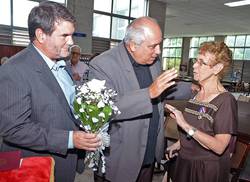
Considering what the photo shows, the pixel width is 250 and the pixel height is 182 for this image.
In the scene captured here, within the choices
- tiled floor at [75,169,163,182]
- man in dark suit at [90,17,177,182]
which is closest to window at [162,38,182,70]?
tiled floor at [75,169,163,182]

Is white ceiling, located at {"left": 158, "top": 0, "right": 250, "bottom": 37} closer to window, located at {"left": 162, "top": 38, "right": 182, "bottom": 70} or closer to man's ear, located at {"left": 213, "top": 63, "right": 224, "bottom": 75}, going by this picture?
window, located at {"left": 162, "top": 38, "right": 182, "bottom": 70}

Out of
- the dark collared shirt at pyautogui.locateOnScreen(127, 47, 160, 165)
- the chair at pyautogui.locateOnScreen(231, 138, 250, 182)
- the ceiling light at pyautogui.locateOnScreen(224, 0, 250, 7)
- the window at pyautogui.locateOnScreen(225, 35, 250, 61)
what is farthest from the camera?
the window at pyautogui.locateOnScreen(225, 35, 250, 61)

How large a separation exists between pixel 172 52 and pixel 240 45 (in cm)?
540

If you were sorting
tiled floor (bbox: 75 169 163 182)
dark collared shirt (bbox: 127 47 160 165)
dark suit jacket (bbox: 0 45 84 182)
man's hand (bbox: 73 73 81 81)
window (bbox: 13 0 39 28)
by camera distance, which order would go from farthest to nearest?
1. window (bbox: 13 0 39 28)
2. man's hand (bbox: 73 73 81 81)
3. tiled floor (bbox: 75 169 163 182)
4. dark collared shirt (bbox: 127 47 160 165)
5. dark suit jacket (bbox: 0 45 84 182)

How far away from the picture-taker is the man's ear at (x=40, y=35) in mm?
1302

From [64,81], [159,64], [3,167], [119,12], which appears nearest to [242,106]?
[159,64]

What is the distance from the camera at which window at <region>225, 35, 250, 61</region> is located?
53.2 ft

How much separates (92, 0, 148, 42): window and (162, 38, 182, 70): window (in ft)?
34.7

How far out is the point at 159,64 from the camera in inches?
78.2

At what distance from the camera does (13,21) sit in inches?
264

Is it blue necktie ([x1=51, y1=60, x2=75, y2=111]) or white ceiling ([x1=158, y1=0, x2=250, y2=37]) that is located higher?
white ceiling ([x1=158, y1=0, x2=250, y2=37])

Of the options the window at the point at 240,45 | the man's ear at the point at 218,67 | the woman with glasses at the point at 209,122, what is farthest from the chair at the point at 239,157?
the window at the point at 240,45

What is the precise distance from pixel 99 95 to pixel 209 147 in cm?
85

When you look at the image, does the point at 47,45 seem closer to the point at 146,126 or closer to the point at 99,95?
the point at 99,95
